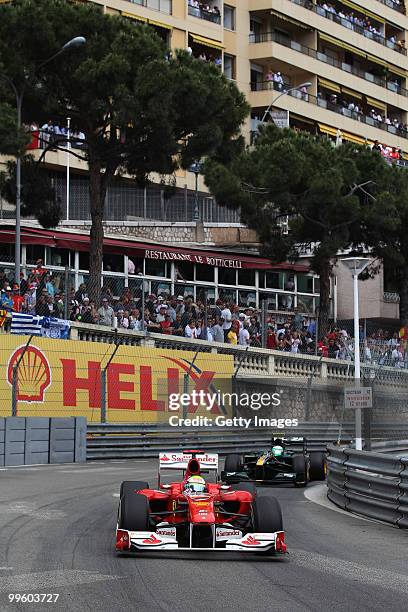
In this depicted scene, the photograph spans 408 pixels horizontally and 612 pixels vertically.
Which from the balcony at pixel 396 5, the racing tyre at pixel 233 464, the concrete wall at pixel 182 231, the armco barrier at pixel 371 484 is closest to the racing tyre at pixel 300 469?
the racing tyre at pixel 233 464

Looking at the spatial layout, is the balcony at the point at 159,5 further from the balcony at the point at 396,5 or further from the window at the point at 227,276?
the balcony at the point at 396,5

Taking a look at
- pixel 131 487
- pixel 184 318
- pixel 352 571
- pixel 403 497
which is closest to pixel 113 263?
pixel 184 318

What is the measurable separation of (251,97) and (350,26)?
37.3 ft

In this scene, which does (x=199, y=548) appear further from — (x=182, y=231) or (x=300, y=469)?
(x=182, y=231)

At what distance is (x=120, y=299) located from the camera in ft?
102

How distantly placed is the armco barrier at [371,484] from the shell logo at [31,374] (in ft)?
28.8

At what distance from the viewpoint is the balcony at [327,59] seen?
191 ft

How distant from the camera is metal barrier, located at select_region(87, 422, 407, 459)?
24484 millimetres

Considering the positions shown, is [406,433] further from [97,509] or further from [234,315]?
[97,509]

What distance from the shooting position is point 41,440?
22312 millimetres

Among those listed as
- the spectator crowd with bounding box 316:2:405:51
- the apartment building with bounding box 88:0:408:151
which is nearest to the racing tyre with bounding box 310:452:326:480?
the apartment building with bounding box 88:0:408:151

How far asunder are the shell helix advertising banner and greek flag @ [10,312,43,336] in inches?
18.7

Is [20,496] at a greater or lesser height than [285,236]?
lesser

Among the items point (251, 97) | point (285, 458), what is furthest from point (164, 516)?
point (251, 97)
